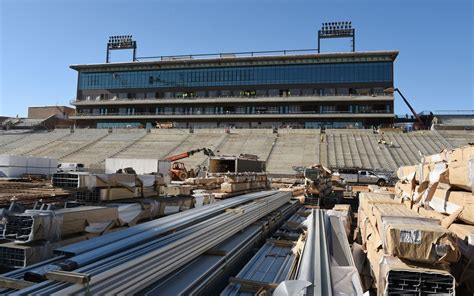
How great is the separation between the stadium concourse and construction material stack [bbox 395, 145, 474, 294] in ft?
91.4

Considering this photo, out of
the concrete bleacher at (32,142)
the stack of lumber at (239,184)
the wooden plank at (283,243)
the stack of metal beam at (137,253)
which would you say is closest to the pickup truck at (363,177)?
the stack of lumber at (239,184)

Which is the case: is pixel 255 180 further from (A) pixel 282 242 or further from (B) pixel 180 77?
(B) pixel 180 77

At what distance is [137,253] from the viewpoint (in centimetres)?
418

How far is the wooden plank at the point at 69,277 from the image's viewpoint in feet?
10.3

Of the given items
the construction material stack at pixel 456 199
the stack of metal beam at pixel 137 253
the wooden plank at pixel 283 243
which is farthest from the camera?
the wooden plank at pixel 283 243

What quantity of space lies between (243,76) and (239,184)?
43379mm

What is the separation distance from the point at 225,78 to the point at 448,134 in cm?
3316

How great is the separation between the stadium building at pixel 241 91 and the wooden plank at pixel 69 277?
167ft

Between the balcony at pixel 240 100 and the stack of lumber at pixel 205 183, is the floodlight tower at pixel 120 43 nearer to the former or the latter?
the balcony at pixel 240 100

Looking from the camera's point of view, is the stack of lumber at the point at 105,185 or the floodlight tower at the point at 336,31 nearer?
the stack of lumber at the point at 105,185

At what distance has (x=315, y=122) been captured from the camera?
52875mm

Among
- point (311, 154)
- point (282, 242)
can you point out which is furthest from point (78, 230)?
point (311, 154)

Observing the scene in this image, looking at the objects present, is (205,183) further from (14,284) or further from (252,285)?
(14,284)

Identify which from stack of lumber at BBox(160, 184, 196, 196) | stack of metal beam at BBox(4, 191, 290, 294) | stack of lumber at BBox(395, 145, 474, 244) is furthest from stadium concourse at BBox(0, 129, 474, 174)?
stack of metal beam at BBox(4, 191, 290, 294)
